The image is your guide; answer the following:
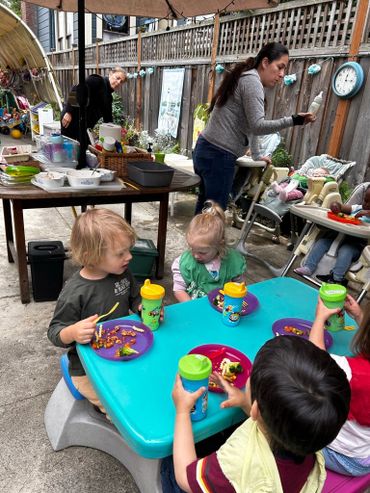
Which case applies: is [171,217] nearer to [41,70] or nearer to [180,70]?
[180,70]

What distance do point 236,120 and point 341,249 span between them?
1.37 metres

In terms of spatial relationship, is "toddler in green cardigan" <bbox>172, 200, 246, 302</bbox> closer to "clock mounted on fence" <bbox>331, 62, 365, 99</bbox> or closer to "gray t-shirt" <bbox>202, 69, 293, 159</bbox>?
"gray t-shirt" <bbox>202, 69, 293, 159</bbox>

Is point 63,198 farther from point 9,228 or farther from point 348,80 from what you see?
point 348,80

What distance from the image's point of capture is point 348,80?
4.43m

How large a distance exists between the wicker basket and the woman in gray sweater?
50 cm

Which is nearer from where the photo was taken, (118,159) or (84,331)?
(84,331)

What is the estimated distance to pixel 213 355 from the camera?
135 centimetres

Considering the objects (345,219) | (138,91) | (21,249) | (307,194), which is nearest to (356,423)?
(345,219)

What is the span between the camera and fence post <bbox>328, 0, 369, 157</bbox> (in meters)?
Answer: 4.19

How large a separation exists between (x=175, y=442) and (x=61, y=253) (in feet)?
7.36

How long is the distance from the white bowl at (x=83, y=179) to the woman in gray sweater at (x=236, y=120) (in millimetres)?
981

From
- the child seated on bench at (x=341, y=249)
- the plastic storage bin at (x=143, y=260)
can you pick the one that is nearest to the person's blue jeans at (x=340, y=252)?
the child seated on bench at (x=341, y=249)

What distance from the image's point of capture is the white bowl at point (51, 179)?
8.68 feet

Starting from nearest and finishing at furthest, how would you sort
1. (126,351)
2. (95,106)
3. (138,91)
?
1. (126,351)
2. (95,106)
3. (138,91)
